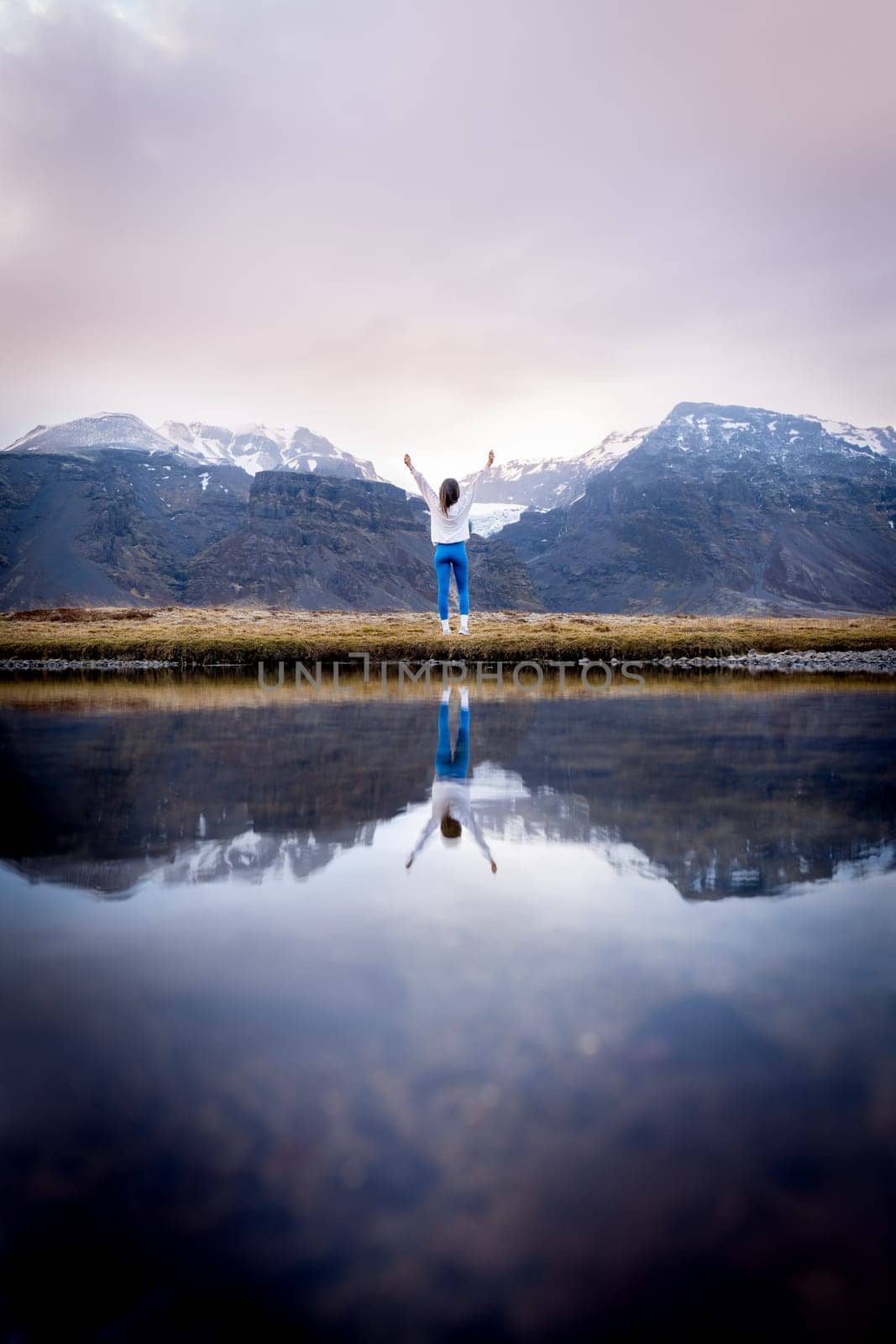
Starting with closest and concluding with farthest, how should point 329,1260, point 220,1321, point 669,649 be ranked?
point 220,1321, point 329,1260, point 669,649

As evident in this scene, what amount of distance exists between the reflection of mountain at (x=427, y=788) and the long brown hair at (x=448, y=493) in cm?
778

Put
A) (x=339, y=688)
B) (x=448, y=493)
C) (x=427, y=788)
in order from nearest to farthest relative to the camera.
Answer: (x=427, y=788), (x=339, y=688), (x=448, y=493)

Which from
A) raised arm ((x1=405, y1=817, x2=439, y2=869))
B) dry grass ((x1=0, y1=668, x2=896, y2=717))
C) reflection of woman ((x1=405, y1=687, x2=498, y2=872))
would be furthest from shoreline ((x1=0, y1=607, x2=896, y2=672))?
raised arm ((x1=405, y1=817, x2=439, y2=869))

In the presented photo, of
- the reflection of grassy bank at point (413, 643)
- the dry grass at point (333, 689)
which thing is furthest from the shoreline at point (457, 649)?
the dry grass at point (333, 689)

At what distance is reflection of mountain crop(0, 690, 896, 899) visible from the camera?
473 centimetres

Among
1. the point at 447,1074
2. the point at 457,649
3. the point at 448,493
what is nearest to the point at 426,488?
the point at 448,493

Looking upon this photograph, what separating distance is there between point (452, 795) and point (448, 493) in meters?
12.5

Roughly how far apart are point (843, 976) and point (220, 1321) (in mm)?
2325

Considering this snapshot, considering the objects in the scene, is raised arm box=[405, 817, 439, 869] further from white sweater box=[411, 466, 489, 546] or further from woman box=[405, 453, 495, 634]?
white sweater box=[411, 466, 489, 546]

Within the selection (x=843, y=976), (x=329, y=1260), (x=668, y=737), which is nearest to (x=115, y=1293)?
(x=329, y=1260)

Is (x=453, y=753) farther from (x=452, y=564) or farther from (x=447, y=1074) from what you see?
(x=452, y=564)

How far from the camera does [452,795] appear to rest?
6211 millimetres

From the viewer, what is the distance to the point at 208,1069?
101 inches

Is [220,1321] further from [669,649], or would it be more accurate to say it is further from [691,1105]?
[669,649]
